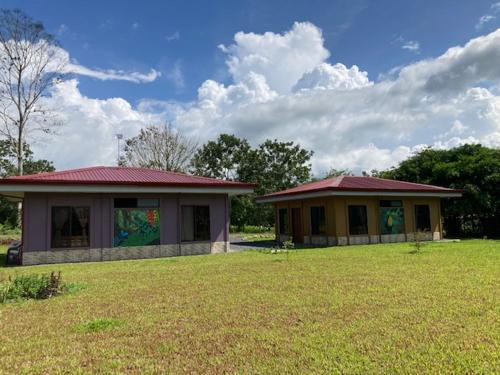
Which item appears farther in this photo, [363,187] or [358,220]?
[358,220]

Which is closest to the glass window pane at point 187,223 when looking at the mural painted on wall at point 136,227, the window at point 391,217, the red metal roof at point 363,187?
the mural painted on wall at point 136,227

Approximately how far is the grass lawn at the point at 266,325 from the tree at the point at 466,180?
654 inches

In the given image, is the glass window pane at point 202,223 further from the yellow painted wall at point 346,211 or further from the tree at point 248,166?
the tree at point 248,166

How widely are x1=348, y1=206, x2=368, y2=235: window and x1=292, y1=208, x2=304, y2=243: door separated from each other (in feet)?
10.8

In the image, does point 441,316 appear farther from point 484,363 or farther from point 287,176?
point 287,176

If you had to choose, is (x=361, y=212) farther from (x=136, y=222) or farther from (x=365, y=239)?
(x=136, y=222)

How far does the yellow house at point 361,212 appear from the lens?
2003 centimetres

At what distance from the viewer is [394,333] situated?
4.92 metres

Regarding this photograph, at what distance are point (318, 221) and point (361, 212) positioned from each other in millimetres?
2299

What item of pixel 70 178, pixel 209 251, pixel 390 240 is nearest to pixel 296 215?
pixel 390 240

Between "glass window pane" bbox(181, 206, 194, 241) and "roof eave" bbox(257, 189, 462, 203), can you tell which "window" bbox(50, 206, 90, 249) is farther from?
"roof eave" bbox(257, 189, 462, 203)

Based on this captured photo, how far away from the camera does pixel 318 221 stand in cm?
2136

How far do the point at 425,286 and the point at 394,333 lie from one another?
3441 millimetres

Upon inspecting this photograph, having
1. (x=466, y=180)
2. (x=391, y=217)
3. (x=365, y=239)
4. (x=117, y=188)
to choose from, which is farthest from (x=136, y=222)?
(x=466, y=180)
